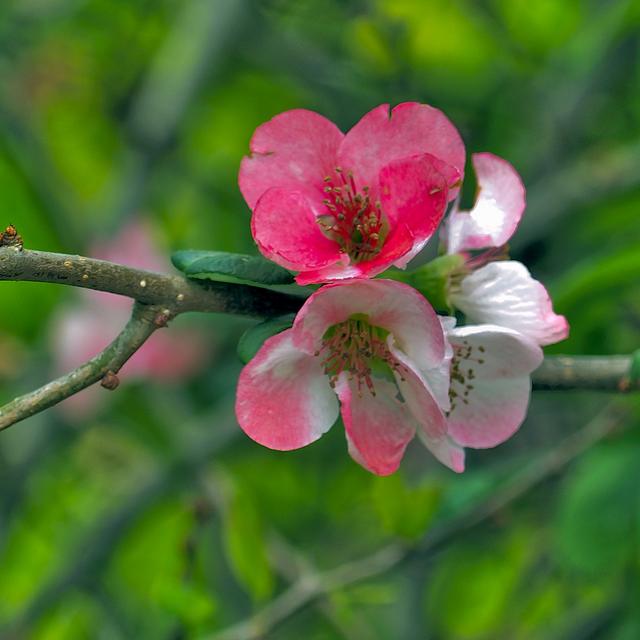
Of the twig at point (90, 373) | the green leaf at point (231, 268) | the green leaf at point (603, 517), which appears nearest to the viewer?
the twig at point (90, 373)

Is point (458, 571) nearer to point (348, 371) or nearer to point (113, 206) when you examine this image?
point (113, 206)

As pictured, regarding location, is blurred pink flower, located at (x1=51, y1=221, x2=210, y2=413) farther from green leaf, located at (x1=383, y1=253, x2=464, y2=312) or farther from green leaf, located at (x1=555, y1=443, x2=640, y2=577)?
green leaf, located at (x1=383, y1=253, x2=464, y2=312)

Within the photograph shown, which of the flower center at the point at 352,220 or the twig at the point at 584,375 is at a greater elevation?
the flower center at the point at 352,220

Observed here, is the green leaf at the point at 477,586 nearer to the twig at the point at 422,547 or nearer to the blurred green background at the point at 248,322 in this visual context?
the blurred green background at the point at 248,322

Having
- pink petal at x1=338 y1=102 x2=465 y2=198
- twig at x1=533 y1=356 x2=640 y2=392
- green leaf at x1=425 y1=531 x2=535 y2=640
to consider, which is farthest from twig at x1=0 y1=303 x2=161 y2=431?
green leaf at x1=425 y1=531 x2=535 y2=640

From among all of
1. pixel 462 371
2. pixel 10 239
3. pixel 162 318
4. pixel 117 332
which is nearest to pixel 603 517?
pixel 462 371

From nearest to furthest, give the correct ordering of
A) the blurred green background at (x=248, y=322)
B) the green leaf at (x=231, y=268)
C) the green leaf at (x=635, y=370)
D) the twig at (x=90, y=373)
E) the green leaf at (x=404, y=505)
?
the twig at (x=90, y=373) < the green leaf at (x=231, y=268) < the green leaf at (x=635, y=370) < the green leaf at (x=404, y=505) < the blurred green background at (x=248, y=322)

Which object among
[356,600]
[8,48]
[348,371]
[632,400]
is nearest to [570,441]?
[632,400]

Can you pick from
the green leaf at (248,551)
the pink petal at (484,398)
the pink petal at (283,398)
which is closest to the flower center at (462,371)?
the pink petal at (484,398)
